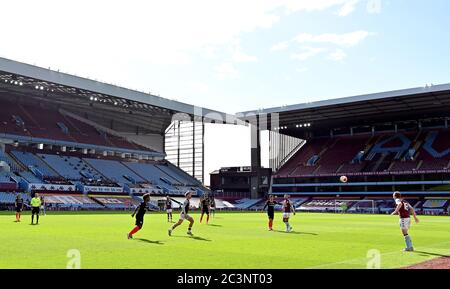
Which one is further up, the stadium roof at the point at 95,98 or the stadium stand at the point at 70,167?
the stadium roof at the point at 95,98

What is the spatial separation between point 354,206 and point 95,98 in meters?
46.9

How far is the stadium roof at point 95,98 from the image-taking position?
202 feet

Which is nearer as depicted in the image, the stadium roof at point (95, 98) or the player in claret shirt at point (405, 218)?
the player in claret shirt at point (405, 218)

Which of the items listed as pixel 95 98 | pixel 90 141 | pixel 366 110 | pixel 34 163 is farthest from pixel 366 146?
pixel 34 163

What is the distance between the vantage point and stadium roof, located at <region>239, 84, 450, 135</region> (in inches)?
2813

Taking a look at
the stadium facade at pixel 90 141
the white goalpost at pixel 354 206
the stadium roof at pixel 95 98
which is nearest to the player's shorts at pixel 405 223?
the stadium facade at pixel 90 141

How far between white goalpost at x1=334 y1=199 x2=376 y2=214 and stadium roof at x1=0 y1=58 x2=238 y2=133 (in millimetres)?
25196

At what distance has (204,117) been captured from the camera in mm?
85562

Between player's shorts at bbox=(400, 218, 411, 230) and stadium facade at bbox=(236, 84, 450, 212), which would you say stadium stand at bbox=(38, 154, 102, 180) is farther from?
player's shorts at bbox=(400, 218, 411, 230)

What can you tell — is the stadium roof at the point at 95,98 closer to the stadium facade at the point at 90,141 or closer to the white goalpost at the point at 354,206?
the stadium facade at the point at 90,141

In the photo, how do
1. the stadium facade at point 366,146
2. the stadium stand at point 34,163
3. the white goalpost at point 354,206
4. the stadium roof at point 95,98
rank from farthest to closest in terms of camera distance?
the stadium facade at point 366,146, the white goalpost at point 354,206, the stadium stand at point 34,163, the stadium roof at point 95,98

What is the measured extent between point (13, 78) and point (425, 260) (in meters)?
62.2

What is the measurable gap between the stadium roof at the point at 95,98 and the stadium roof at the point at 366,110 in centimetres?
1190

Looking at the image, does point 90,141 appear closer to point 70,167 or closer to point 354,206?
point 70,167
